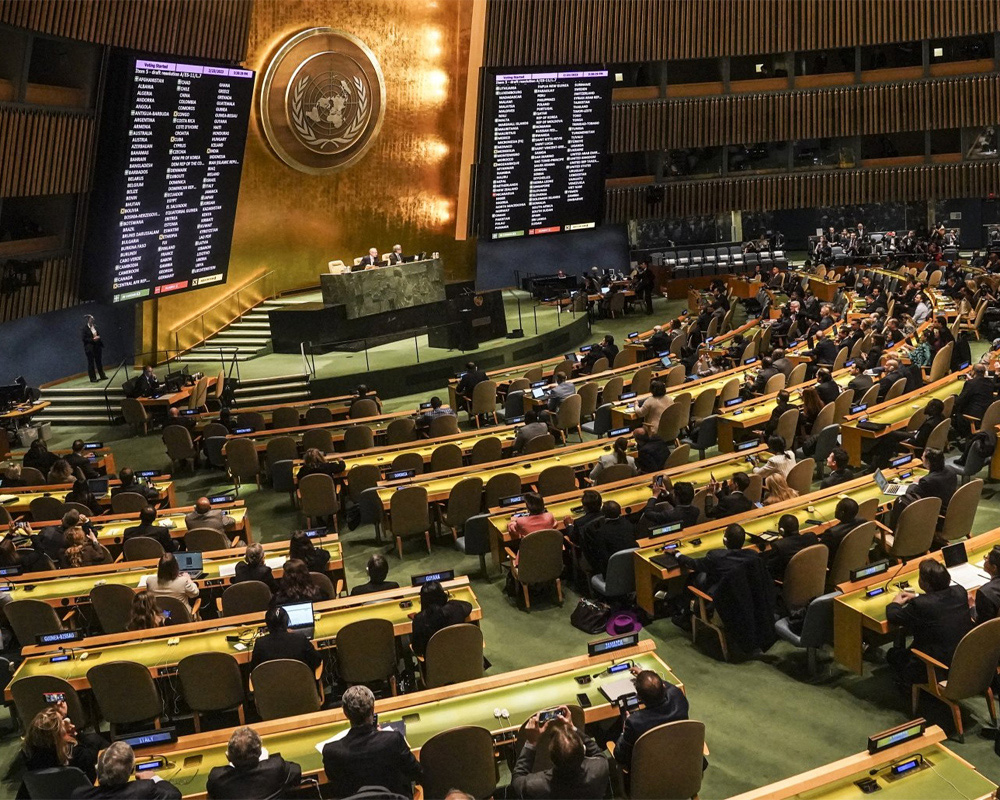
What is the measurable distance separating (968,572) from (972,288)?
14735 millimetres

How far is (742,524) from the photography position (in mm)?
8375

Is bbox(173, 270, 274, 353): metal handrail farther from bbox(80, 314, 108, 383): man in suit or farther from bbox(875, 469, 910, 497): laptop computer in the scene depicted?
bbox(875, 469, 910, 497): laptop computer

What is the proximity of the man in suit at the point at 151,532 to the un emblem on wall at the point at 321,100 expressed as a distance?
14.4 m

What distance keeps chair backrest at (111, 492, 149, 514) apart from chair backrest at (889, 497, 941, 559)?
7.48 metres

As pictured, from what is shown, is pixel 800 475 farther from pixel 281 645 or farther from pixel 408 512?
pixel 281 645

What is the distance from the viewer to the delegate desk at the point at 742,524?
26.3ft

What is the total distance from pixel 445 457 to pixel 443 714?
5824mm

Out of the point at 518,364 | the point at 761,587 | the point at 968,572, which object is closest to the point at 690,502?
the point at 761,587

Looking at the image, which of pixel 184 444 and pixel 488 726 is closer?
pixel 488 726

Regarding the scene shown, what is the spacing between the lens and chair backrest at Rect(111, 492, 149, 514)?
1069 cm

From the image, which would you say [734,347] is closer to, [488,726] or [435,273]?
[435,273]

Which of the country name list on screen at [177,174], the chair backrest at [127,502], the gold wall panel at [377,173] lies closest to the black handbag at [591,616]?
the chair backrest at [127,502]

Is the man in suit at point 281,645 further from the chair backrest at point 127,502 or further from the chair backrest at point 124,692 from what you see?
the chair backrest at point 127,502

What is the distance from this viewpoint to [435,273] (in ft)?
69.7
